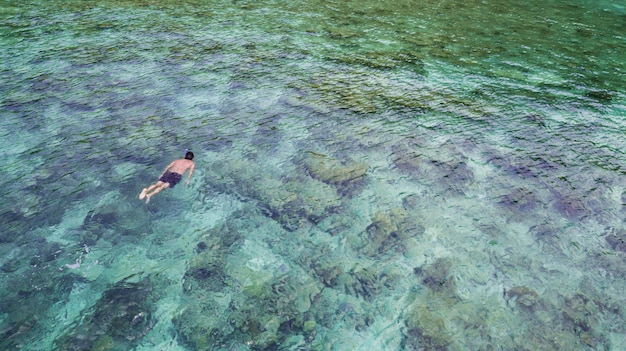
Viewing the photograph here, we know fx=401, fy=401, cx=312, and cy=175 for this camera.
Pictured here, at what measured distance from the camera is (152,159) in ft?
40.9

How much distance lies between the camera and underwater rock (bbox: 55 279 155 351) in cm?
762

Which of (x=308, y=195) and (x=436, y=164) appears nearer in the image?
(x=308, y=195)

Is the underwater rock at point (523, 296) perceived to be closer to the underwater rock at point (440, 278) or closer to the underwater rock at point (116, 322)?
the underwater rock at point (440, 278)

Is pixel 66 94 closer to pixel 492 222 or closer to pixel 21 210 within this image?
pixel 21 210

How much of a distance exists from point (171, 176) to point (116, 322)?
4.40m

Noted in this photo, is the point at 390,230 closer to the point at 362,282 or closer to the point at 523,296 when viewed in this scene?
the point at 362,282

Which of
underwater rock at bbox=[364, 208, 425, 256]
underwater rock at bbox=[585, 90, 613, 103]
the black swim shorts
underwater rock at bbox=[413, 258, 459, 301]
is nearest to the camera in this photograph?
underwater rock at bbox=[413, 258, 459, 301]

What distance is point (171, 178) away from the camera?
37.0ft

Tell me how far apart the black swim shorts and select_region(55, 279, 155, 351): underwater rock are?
330 cm

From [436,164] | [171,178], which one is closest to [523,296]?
[436,164]

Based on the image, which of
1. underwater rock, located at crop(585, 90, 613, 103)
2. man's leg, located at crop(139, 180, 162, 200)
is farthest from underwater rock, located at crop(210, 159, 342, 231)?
underwater rock, located at crop(585, 90, 613, 103)

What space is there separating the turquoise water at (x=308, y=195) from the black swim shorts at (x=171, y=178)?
0.32 metres

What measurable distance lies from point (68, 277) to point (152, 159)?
4.64m

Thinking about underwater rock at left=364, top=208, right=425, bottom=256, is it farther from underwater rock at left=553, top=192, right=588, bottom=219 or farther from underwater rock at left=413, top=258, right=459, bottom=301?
underwater rock at left=553, top=192, right=588, bottom=219
